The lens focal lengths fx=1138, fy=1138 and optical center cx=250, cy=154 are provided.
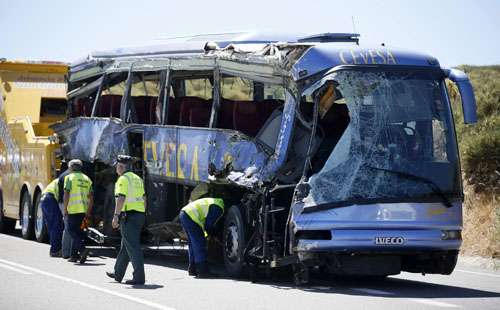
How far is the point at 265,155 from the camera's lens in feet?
50.7

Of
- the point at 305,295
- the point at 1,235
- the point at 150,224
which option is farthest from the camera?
the point at 1,235

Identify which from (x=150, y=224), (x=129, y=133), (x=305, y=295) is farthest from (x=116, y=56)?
(x=305, y=295)

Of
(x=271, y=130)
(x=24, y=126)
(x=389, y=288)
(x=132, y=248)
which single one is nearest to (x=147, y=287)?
(x=132, y=248)

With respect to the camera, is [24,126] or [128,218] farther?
[24,126]

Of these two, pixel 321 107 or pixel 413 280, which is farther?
pixel 413 280

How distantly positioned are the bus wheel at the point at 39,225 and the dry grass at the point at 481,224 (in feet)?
27.7

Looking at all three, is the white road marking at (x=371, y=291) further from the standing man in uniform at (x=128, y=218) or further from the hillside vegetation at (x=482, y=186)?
the hillside vegetation at (x=482, y=186)

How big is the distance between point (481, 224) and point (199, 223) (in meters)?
7.09

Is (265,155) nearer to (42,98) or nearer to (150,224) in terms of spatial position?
(150,224)

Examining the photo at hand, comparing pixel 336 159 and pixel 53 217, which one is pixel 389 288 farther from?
pixel 53 217

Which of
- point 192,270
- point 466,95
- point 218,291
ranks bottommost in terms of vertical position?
point 192,270

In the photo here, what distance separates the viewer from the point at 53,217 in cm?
2081

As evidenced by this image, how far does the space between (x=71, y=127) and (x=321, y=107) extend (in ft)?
29.7

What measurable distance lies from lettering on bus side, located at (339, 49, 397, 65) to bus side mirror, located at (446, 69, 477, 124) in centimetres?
80
